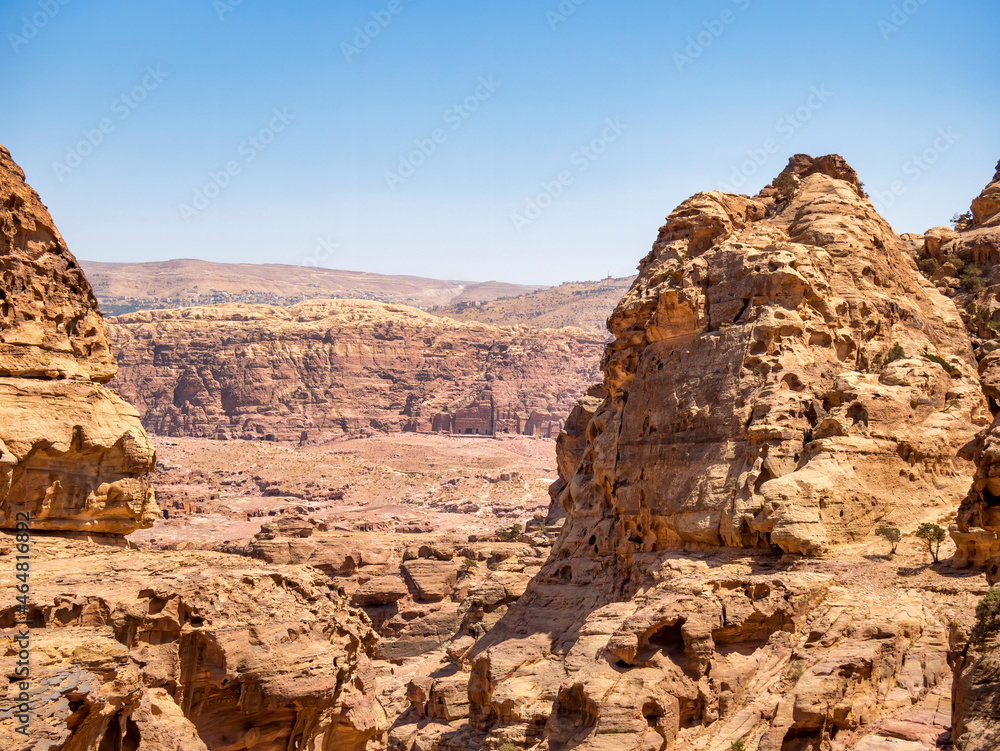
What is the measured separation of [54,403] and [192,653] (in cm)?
673

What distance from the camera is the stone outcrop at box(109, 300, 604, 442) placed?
174875 mm

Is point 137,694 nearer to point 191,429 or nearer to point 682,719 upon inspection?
point 682,719

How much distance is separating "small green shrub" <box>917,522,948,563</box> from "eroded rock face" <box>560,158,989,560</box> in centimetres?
176

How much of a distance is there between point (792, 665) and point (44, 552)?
16.8m

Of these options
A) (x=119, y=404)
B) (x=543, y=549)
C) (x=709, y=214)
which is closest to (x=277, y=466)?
(x=543, y=549)

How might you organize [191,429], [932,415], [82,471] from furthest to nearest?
[191,429], [932,415], [82,471]

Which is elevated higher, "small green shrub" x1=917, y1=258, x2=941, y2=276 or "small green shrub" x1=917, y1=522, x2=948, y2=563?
"small green shrub" x1=917, y1=258, x2=941, y2=276

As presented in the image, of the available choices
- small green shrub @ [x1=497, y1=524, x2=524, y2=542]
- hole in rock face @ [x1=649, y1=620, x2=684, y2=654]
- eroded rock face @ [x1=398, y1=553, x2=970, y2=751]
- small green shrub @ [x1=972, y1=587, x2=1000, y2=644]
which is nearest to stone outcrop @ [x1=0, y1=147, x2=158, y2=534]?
eroded rock face @ [x1=398, y1=553, x2=970, y2=751]

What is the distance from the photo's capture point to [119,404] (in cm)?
2872

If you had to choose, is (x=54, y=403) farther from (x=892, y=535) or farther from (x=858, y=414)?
(x=858, y=414)

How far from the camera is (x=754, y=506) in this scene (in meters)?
32.7

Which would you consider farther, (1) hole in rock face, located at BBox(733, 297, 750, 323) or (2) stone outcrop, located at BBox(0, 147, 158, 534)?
(1) hole in rock face, located at BBox(733, 297, 750, 323)

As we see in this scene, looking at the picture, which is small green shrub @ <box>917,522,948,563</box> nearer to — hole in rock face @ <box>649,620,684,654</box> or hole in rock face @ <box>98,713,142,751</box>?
hole in rock face @ <box>649,620,684,654</box>

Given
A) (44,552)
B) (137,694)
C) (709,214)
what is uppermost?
(709,214)
